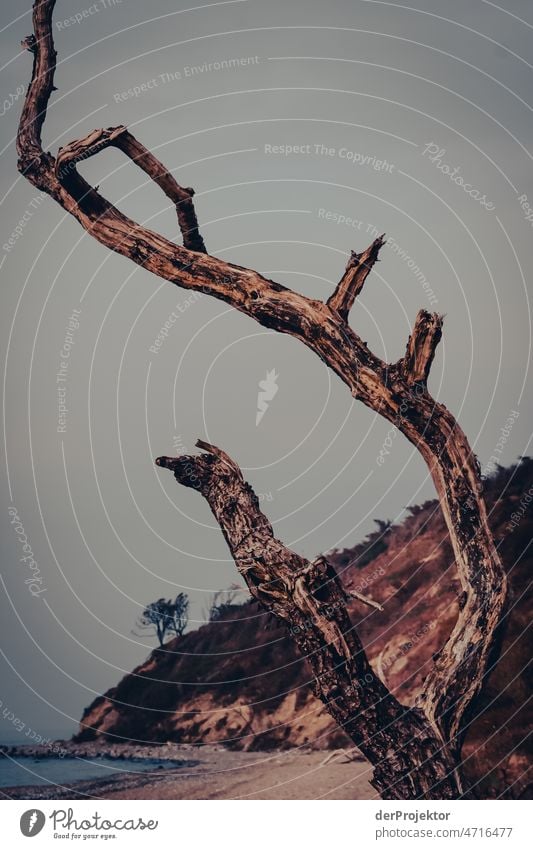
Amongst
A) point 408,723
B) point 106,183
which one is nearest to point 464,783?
point 408,723

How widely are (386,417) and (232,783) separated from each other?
361cm

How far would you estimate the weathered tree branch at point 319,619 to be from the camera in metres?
7.34

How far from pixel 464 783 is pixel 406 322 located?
4.37 meters

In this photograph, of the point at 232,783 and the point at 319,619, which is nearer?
the point at 319,619

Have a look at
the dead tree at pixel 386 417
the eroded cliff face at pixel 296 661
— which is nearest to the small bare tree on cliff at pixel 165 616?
the eroded cliff face at pixel 296 661

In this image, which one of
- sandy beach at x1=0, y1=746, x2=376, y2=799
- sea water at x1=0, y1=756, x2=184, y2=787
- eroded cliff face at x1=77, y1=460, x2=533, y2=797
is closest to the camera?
sandy beach at x1=0, y1=746, x2=376, y2=799

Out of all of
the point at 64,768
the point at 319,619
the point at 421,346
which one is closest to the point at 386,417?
the point at 421,346

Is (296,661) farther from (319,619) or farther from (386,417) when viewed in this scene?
(386,417)

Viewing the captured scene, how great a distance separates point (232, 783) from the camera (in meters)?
8.84

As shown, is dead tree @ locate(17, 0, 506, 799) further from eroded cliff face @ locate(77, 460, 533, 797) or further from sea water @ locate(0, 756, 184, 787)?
sea water @ locate(0, 756, 184, 787)

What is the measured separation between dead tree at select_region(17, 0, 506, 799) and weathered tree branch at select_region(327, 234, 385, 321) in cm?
1

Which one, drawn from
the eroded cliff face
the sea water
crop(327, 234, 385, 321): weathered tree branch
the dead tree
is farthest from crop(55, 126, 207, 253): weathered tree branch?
the sea water

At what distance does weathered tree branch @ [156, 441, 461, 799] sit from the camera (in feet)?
24.1

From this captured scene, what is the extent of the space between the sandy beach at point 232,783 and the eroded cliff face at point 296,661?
59 cm
